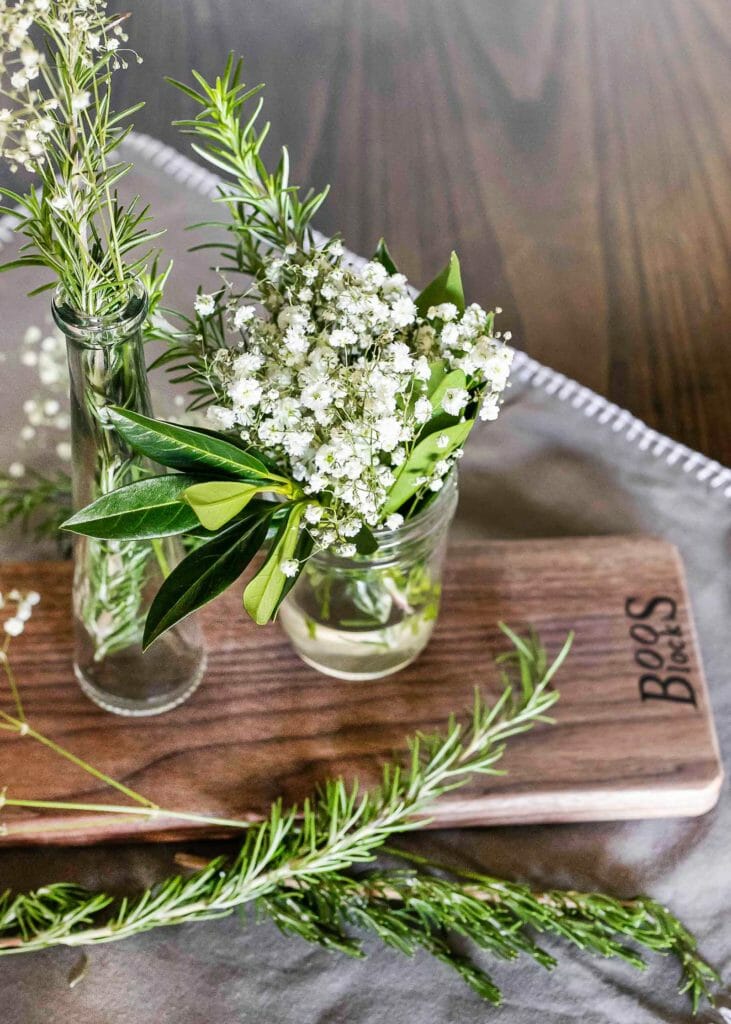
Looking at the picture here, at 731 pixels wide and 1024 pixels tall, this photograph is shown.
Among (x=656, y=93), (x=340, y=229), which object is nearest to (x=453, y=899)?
(x=340, y=229)

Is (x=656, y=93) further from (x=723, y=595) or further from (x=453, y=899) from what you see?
(x=453, y=899)

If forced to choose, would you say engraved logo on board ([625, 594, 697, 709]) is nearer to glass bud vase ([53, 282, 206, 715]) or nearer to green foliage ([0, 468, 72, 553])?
glass bud vase ([53, 282, 206, 715])

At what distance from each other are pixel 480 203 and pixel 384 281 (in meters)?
0.61

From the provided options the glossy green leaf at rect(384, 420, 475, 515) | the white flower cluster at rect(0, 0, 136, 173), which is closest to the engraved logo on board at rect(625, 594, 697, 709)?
the glossy green leaf at rect(384, 420, 475, 515)

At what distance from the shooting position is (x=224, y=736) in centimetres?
71

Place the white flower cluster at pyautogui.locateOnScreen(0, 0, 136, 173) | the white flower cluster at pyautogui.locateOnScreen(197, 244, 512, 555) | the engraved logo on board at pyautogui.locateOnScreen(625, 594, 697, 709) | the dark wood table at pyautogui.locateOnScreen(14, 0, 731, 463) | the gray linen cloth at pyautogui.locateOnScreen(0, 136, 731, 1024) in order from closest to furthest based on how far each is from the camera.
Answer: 1. the white flower cluster at pyautogui.locateOnScreen(0, 0, 136, 173)
2. the white flower cluster at pyautogui.locateOnScreen(197, 244, 512, 555)
3. the gray linen cloth at pyautogui.locateOnScreen(0, 136, 731, 1024)
4. the engraved logo on board at pyautogui.locateOnScreen(625, 594, 697, 709)
5. the dark wood table at pyautogui.locateOnScreen(14, 0, 731, 463)

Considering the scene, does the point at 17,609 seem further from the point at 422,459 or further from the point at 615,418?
the point at 615,418

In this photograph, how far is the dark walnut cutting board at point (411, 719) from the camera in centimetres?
69

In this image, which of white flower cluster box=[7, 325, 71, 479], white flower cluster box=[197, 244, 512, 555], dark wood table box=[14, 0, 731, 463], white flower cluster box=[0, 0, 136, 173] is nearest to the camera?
white flower cluster box=[0, 0, 136, 173]

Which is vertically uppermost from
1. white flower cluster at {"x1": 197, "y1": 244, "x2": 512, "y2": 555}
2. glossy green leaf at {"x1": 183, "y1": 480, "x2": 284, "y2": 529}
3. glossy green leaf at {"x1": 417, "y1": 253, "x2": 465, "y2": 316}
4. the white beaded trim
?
glossy green leaf at {"x1": 417, "y1": 253, "x2": 465, "y2": 316}

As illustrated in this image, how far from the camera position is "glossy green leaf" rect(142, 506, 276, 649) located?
0.51 meters

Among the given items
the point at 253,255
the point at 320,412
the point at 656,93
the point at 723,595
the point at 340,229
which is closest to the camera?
the point at 320,412

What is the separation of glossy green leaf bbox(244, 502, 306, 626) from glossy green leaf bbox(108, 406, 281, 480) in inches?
1.4

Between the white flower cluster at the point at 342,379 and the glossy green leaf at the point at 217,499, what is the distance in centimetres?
3
